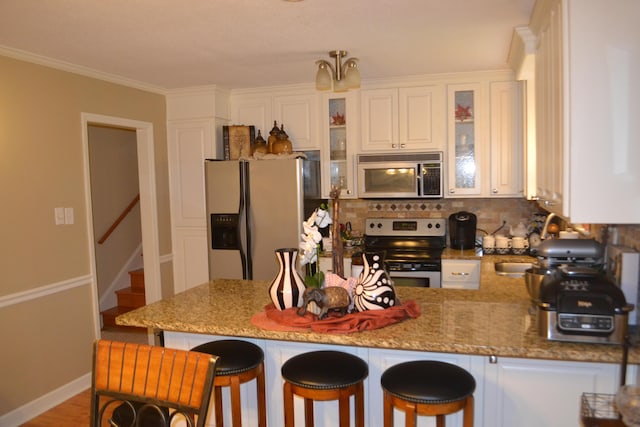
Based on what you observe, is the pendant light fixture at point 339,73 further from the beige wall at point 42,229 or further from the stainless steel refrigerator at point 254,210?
the beige wall at point 42,229

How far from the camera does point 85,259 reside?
137 inches

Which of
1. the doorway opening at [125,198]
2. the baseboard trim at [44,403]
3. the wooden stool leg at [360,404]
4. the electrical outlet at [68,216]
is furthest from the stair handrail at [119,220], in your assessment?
the wooden stool leg at [360,404]

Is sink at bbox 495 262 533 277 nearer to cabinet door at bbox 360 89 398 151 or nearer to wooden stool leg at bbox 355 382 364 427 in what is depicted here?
cabinet door at bbox 360 89 398 151

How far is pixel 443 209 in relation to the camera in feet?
13.9

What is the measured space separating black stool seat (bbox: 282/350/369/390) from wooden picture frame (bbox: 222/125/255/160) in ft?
8.62

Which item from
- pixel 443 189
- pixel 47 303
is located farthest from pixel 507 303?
pixel 47 303

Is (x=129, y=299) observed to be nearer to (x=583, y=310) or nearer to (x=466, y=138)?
(x=466, y=138)

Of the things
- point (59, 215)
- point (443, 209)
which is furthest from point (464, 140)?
point (59, 215)

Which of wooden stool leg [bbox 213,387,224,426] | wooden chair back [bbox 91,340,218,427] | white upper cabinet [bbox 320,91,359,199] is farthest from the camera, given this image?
white upper cabinet [bbox 320,91,359,199]

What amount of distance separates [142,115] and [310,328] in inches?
115

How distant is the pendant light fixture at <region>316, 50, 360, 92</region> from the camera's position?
291 centimetres

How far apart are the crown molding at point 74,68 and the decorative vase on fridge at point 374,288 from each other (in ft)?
8.55

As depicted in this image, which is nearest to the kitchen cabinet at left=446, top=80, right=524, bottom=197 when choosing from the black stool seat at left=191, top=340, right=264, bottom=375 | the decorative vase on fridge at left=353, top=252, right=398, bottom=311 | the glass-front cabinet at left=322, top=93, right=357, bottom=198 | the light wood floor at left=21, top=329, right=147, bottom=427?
the glass-front cabinet at left=322, top=93, right=357, bottom=198

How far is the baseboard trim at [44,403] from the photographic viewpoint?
292 centimetres
